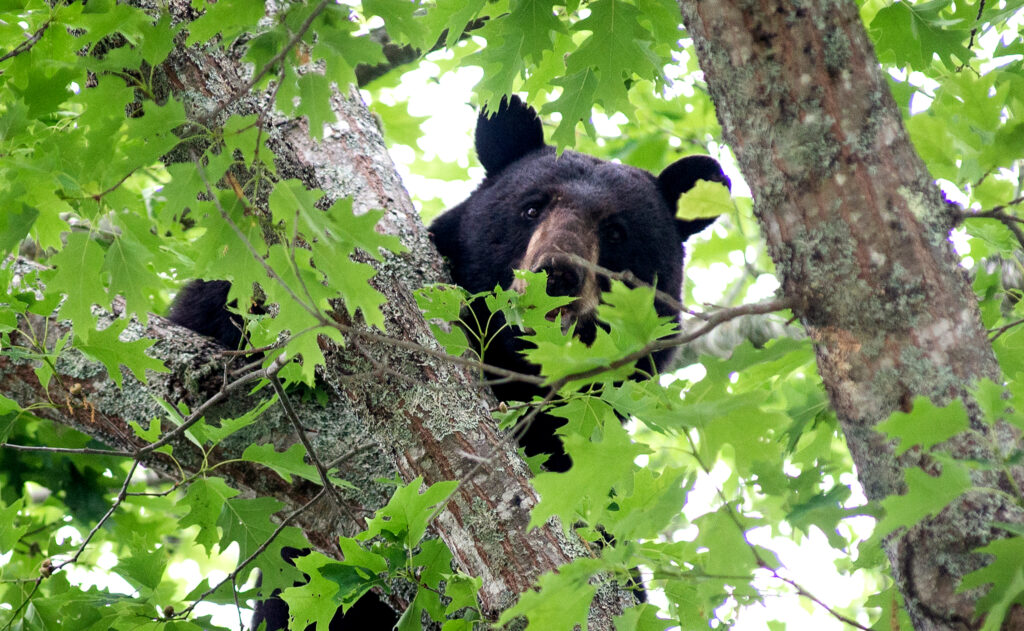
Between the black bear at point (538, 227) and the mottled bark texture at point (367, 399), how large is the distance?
2.44ft

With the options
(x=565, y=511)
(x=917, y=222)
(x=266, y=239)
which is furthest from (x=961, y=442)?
(x=266, y=239)

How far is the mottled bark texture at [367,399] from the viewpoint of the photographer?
7.00 feet

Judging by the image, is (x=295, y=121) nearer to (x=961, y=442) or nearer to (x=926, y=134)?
(x=926, y=134)

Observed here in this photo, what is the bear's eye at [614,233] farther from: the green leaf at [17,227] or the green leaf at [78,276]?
the green leaf at [17,227]

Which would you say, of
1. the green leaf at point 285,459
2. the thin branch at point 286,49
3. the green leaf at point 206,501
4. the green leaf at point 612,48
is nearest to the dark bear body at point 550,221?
the green leaf at point 612,48

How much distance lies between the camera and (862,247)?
151 cm

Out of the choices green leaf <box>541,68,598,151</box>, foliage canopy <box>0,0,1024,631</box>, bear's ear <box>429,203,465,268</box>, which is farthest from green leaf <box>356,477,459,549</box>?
bear's ear <box>429,203,465,268</box>

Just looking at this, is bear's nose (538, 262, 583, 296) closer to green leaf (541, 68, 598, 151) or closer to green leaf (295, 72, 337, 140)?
green leaf (541, 68, 598, 151)

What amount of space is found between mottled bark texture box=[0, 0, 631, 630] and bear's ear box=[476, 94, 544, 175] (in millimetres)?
1275

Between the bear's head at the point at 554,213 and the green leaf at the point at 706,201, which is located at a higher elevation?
the green leaf at the point at 706,201

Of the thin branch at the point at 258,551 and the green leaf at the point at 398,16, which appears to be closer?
the green leaf at the point at 398,16

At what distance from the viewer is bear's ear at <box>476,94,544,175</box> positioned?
14.1 feet

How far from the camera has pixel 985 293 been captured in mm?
2420

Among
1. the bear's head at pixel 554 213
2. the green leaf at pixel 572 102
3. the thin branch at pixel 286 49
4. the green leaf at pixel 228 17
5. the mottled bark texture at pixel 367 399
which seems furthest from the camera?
the bear's head at pixel 554 213
